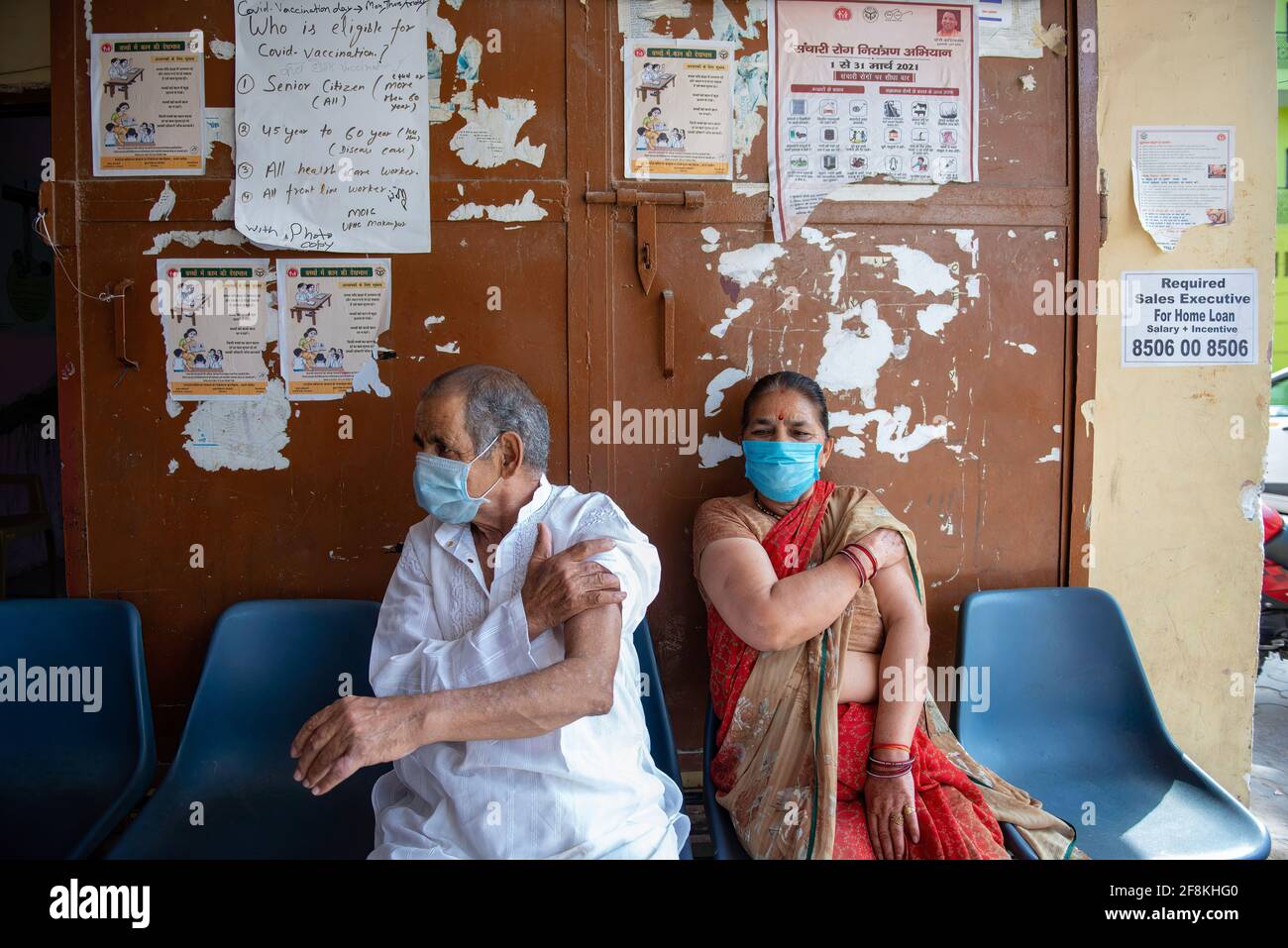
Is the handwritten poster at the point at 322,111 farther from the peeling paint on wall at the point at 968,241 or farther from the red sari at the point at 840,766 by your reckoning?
the peeling paint on wall at the point at 968,241

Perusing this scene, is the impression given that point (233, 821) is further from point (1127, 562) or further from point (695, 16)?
point (1127, 562)

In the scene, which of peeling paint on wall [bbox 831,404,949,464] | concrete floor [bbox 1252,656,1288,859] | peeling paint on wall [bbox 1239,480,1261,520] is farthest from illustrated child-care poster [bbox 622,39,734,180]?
concrete floor [bbox 1252,656,1288,859]

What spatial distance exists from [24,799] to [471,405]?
1.68 m

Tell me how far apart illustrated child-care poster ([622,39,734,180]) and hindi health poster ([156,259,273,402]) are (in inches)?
46.6

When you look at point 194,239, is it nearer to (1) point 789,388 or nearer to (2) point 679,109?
(2) point 679,109

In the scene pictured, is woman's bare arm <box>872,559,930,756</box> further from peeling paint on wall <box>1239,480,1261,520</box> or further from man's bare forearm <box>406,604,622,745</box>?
peeling paint on wall <box>1239,480,1261,520</box>

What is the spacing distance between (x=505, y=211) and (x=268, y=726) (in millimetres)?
1628

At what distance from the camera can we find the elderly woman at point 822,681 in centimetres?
164

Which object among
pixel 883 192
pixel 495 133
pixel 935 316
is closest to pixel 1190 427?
pixel 935 316

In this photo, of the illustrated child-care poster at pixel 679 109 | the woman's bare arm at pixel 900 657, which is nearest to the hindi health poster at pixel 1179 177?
the illustrated child-care poster at pixel 679 109

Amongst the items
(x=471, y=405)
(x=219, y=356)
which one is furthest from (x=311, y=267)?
(x=471, y=405)

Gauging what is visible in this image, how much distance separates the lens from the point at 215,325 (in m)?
2.14

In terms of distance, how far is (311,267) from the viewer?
6.99 ft

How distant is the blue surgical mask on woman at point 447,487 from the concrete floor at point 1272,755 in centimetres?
263
